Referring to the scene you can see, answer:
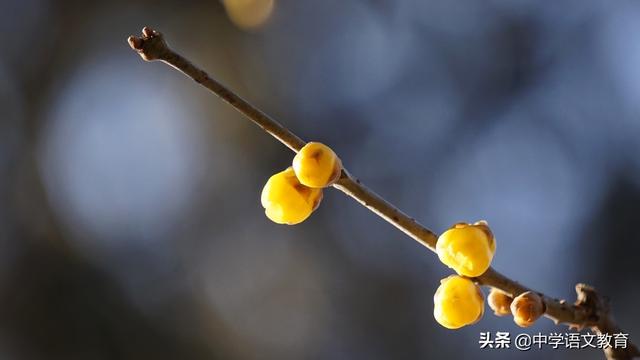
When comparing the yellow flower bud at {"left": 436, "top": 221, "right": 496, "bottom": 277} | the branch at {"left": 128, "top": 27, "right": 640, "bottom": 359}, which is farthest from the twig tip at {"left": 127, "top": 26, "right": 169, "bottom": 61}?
the yellow flower bud at {"left": 436, "top": 221, "right": 496, "bottom": 277}

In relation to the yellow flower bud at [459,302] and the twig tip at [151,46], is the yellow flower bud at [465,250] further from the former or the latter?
the twig tip at [151,46]

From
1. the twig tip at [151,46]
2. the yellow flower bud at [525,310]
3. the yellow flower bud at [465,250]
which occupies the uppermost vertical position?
the twig tip at [151,46]

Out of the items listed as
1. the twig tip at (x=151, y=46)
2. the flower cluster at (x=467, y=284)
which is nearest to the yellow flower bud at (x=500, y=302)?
the flower cluster at (x=467, y=284)

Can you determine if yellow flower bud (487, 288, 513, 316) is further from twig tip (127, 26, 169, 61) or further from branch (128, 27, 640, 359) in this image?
twig tip (127, 26, 169, 61)

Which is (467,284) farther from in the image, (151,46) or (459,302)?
(151,46)

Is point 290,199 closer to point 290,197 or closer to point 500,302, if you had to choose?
point 290,197

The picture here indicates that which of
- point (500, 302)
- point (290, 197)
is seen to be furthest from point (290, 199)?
point (500, 302)

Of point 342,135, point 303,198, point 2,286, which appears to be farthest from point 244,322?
point 303,198
